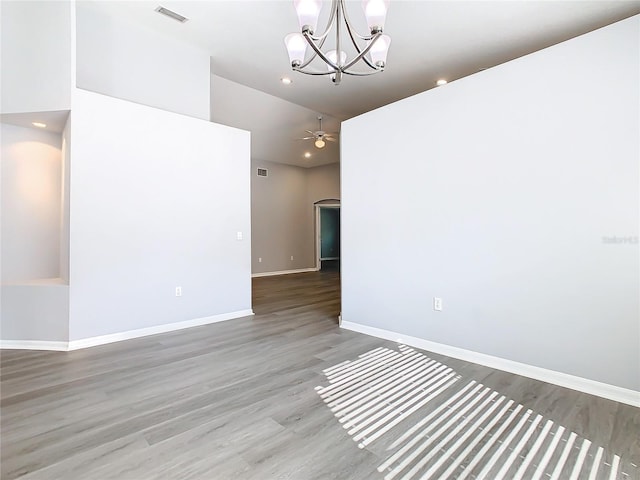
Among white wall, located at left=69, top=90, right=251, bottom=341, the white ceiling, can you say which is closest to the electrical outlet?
the white ceiling

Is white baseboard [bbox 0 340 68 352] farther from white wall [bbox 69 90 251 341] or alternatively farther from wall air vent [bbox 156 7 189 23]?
wall air vent [bbox 156 7 189 23]

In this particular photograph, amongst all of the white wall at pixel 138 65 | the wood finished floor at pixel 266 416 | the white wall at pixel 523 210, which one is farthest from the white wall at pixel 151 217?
the white wall at pixel 523 210

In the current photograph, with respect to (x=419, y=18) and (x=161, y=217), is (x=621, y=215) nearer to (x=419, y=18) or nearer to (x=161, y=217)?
(x=419, y=18)

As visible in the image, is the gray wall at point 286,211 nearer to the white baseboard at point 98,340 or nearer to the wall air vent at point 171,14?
the white baseboard at point 98,340

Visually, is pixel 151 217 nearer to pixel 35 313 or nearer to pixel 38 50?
pixel 35 313

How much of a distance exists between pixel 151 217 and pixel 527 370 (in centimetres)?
409

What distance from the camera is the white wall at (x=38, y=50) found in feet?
10.2

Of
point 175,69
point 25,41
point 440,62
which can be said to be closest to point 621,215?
point 440,62

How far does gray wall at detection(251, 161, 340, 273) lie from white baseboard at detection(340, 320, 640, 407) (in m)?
5.53

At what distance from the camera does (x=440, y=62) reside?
4277mm

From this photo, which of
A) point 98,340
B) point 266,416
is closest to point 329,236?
point 98,340

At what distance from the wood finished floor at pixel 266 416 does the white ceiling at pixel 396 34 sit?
2463mm

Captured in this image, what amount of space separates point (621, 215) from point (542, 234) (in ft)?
1.58

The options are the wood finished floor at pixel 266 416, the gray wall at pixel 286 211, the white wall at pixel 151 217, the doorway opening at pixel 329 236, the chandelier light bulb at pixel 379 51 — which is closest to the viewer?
the wood finished floor at pixel 266 416
